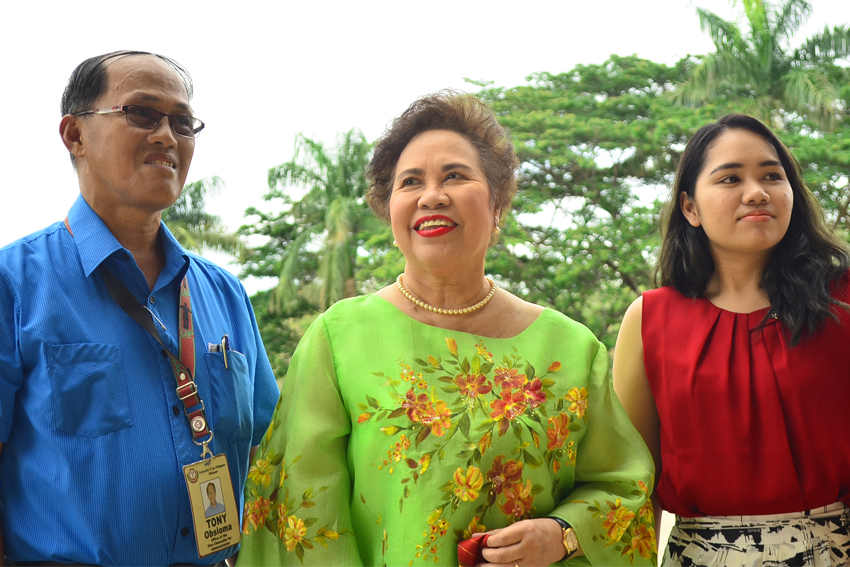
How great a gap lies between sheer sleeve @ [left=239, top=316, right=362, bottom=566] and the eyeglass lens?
825mm

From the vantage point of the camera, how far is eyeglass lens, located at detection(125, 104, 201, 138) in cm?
234

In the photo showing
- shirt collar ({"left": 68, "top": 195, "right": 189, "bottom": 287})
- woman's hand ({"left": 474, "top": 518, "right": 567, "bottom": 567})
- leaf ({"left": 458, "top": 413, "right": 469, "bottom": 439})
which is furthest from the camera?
shirt collar ({"left": 68, "top": 195, "right": 189, "bottom": 287})

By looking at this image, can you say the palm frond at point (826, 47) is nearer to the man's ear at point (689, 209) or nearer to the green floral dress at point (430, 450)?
the man's ear at point (689, 209)

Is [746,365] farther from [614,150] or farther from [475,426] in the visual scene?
[614,150]

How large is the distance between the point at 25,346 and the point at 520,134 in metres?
13.7

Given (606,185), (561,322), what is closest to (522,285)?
(606,185)

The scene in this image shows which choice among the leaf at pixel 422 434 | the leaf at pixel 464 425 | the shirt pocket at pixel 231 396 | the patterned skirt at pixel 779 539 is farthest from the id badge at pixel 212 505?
the patterned skirt at pixel 779 539

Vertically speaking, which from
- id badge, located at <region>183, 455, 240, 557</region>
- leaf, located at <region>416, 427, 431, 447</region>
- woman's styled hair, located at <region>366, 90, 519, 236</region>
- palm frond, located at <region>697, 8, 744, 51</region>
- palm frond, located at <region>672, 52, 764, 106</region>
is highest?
palm frond, located at <region>697, 8, 744, 51</region>

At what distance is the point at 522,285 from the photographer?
14.4 m

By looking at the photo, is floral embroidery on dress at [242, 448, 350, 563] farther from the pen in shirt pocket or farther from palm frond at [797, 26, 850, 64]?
palm frond at [797, 26, 850, 64]

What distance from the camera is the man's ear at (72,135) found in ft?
7.80

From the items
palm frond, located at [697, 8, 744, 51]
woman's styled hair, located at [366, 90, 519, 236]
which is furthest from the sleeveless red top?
palm frond, located at [697, 8, 744, 51]

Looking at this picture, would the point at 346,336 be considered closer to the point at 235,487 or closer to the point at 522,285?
the point at 235,487

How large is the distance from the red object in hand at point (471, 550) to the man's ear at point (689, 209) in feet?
4.60
